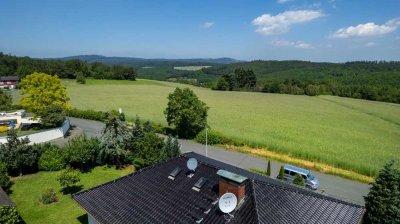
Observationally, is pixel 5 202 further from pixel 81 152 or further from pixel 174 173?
pixel 174 173

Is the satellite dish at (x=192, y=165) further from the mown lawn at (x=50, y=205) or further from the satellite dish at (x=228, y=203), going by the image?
the mown lawn at (x=50, y=205)

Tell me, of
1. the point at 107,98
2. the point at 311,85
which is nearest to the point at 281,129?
the point at 107,98

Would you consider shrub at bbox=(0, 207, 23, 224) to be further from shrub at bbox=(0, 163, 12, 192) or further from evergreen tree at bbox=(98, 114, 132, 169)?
evergreen tree at bbox=(98, 114, 132, 169)

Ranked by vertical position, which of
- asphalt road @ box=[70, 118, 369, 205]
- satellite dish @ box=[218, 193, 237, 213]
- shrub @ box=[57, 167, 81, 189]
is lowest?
asphalt road @ box=[70, 118, 369, 205]

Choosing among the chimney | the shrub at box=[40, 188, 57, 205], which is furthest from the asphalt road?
the shrub at box=[40, 188, 57, 205]

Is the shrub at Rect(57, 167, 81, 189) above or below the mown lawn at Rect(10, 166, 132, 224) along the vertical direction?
above
